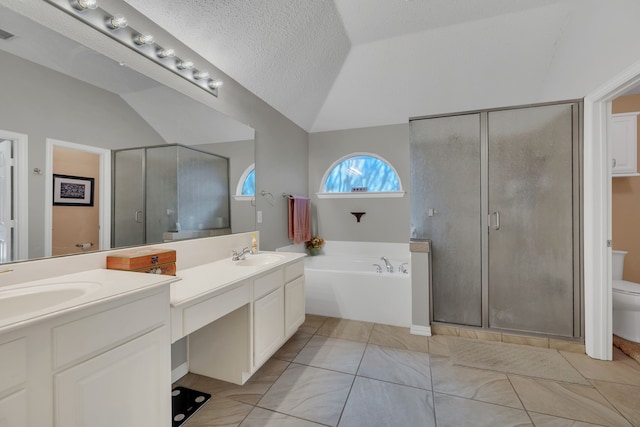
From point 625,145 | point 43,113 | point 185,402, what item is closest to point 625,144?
point 625,145

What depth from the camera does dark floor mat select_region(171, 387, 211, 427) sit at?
1518 mm

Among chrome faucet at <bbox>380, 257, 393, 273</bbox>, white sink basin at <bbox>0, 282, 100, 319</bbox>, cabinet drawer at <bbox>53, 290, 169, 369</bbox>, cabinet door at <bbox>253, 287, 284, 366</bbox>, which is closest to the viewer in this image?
cabinet drawer at <bbox>53, 290, 169, 369</bbox>

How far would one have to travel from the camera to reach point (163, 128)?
1711 mm

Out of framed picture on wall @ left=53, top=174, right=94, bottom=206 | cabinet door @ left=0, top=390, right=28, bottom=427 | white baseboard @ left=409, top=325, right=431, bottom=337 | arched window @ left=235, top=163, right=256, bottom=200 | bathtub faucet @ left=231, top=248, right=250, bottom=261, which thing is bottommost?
white baseboard @ left=409, top=325, right=431, bottom=337

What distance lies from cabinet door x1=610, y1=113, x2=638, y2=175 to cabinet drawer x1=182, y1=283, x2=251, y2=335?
373 centimetres

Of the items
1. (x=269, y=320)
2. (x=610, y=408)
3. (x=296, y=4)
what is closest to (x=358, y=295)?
(x=269, y=320)

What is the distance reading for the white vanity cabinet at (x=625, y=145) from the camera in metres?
2.67

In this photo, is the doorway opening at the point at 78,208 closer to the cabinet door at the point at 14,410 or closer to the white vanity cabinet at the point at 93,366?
the white vanity cabinet at the point at 93,366

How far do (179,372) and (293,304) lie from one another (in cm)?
91

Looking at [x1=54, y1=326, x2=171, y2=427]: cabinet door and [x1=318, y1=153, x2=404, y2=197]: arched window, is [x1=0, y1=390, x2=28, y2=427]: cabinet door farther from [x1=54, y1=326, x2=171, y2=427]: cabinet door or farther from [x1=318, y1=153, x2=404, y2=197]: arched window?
[x1=318, y1=153, x2=404, y2=197]: arched window

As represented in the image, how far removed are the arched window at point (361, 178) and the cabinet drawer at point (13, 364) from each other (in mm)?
3289

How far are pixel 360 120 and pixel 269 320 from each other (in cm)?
278

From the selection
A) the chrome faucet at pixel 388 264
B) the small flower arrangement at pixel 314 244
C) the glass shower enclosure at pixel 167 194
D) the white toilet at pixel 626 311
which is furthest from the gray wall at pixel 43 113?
the white toilet at pixel 626 311

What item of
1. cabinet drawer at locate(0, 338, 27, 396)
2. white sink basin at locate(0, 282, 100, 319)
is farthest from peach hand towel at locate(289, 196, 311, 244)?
cabinet drawer at locate(0, 338, 27, 396)
